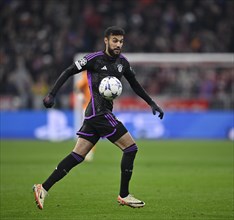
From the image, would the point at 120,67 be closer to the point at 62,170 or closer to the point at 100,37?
the point at 62,170

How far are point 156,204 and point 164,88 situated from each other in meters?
16.7

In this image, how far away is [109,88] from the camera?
8.92 m

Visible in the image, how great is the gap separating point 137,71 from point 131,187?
14.9 metres

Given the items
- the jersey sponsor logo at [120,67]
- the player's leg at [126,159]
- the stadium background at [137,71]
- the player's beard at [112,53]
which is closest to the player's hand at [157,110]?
the player's leg at [126,159]

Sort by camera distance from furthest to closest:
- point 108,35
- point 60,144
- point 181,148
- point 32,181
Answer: point 60,144
point 181,148
point 32,181
point 108,35

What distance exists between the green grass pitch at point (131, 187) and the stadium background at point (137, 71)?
0.85 feet

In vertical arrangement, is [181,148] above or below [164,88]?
below

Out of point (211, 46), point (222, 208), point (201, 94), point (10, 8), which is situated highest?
point (10, 8)

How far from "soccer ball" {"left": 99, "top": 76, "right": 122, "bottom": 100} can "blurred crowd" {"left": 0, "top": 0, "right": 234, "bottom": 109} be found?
56.4 feet

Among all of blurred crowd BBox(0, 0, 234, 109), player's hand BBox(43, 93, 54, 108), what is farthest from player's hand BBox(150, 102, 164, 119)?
blurred crowd BBox(0, 0, 234, 109)

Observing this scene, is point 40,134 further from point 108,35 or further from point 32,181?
point 108,35

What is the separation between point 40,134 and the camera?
84.4ft

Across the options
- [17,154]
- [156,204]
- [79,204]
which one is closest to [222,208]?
[156,204]

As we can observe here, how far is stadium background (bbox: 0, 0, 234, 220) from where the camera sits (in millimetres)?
25172
